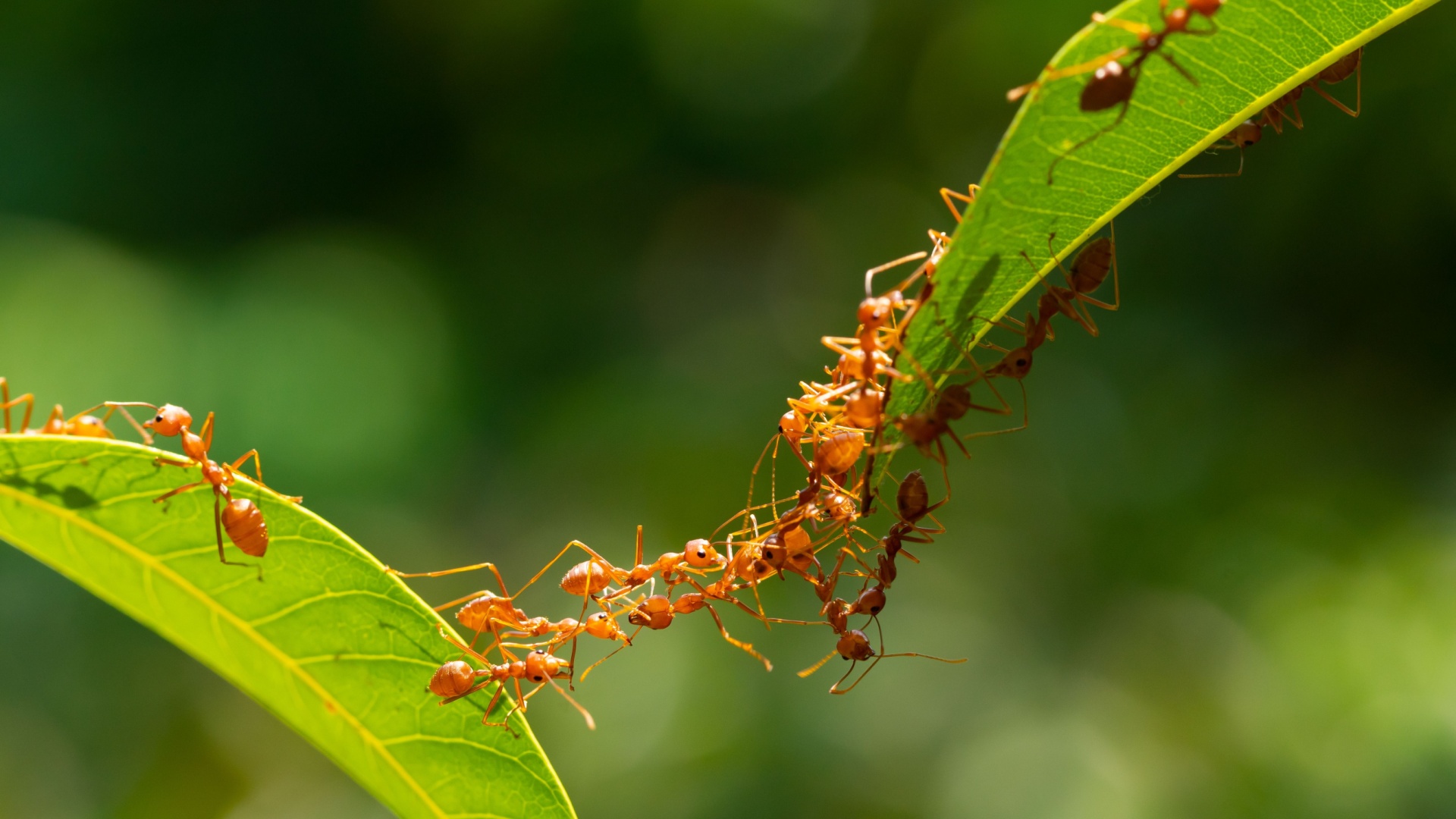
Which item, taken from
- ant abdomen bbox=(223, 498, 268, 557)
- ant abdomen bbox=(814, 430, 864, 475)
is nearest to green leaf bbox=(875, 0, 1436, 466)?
ant abdomen bbox=(814, 430, 864, 475)

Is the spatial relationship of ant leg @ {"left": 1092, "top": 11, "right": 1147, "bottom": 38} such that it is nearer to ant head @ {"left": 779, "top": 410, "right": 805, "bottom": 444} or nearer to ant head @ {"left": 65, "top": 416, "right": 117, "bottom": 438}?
ant head @ {"left": 779, "top": 410, "right": 805, "bottom": 444}

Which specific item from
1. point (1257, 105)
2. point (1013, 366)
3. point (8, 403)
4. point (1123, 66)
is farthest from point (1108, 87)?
point (8, 403)

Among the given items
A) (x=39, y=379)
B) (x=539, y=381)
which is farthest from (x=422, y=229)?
(x=39, y=379)

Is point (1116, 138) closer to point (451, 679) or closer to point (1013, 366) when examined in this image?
point (1013, 366)

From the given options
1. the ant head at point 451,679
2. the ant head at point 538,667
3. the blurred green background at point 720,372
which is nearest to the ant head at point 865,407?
the ant head at point 451,679

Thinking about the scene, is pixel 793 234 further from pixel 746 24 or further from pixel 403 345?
pixel 403 345

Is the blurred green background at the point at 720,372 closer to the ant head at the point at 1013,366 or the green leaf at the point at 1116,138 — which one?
the ant head at the point at 1013,366
